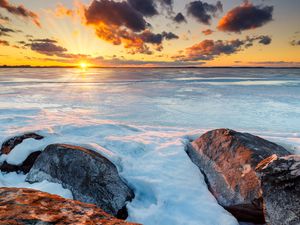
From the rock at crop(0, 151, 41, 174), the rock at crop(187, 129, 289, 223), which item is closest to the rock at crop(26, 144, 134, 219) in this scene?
the rock at crop(0, 151, 41, 174)

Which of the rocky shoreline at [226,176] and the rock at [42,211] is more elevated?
the rock at [42,211]

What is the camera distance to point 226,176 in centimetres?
397

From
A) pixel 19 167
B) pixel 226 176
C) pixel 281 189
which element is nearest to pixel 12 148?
pixel 19 167

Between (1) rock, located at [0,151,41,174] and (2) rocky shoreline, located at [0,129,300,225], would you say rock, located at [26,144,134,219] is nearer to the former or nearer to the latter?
(2) rocky shoreline, located at [0,129,300,225]

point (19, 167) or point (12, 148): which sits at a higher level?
point (12, 148)

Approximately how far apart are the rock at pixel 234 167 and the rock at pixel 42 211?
7.23ft

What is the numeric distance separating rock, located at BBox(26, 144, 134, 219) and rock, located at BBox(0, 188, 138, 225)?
173cm

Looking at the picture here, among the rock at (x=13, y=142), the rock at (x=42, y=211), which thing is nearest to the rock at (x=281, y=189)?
the rock at (x=42, y=211)

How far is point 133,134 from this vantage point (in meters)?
6.86

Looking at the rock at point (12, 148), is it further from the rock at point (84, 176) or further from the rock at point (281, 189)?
the rock at point (281, 189)

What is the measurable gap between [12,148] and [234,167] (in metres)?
4.33

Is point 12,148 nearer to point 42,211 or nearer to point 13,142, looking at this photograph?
point 13,142

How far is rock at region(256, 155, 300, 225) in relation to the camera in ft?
8.55

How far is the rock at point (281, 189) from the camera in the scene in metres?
2.61
